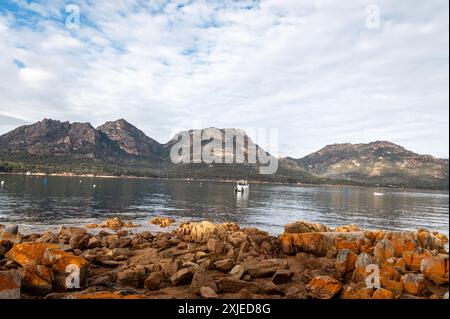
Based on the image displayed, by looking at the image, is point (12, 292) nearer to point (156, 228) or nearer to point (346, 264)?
point (346, 264)

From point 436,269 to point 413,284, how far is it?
3.22m

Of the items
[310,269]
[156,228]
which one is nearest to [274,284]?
[310,269]

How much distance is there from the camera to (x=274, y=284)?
1529 centimetres

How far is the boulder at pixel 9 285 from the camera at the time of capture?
1162 centimetres

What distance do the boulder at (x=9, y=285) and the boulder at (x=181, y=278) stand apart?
6.12 metres

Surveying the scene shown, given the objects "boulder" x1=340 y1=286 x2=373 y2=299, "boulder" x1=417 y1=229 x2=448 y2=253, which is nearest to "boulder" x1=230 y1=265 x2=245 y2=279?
"boulder" x1=340 y1=286 x2=373 y2=299

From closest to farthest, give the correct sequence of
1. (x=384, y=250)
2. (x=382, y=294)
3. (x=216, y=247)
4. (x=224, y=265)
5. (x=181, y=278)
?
1. (x=382, y=294)
2. (x=181, y=278)
3. (x=224, y=265)
4. (x=384, y=250)
5. (x=216, y=247)

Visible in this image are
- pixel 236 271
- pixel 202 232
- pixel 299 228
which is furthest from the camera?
pixel 202 232

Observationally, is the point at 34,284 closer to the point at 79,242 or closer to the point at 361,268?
the point at 79,242

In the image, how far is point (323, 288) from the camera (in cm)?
1389

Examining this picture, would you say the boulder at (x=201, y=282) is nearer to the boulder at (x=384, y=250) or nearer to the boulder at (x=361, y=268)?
the boulder at (x=361, y=268)

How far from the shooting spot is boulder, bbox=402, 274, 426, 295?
1430cm

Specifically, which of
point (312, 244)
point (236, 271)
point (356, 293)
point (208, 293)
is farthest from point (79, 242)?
point (356, 293)

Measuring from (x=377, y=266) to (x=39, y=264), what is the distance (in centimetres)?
1569
